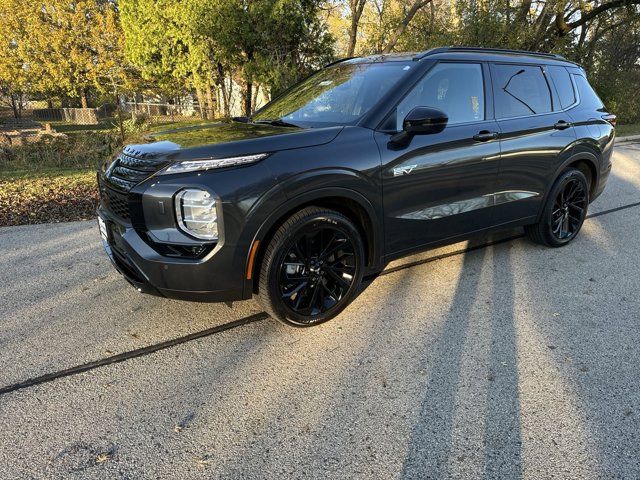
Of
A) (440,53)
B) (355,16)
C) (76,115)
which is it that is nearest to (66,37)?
(355,16)

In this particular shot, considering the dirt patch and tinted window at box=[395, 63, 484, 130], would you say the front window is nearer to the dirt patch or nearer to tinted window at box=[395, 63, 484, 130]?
tinted window at box=[395, 63, 484, 130]

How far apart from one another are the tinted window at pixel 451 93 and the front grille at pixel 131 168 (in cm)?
173

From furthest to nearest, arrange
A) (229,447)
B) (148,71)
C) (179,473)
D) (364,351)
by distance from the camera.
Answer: (148,71) → (364,351) → (229,447) → (179,473)

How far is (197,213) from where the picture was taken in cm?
285

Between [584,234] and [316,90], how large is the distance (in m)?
3.68

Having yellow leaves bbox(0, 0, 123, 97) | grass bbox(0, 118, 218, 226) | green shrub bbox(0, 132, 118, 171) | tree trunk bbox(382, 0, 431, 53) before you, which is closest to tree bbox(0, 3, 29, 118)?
yellow leaves bbox(0, 0, 123, 97)

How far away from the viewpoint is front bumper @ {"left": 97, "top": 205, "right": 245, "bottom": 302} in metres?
2.89

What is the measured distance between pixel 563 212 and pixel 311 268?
127 inches

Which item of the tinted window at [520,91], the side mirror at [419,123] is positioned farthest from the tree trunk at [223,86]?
the side mirror at [419,123]

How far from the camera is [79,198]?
6992mm

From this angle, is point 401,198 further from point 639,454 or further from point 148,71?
point 148,71

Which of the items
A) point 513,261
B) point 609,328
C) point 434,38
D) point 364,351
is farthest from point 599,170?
point 434,38

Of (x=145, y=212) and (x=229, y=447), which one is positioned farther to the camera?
(x=145, y=212)

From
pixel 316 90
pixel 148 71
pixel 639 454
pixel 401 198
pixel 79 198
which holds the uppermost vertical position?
pixel 148 71
